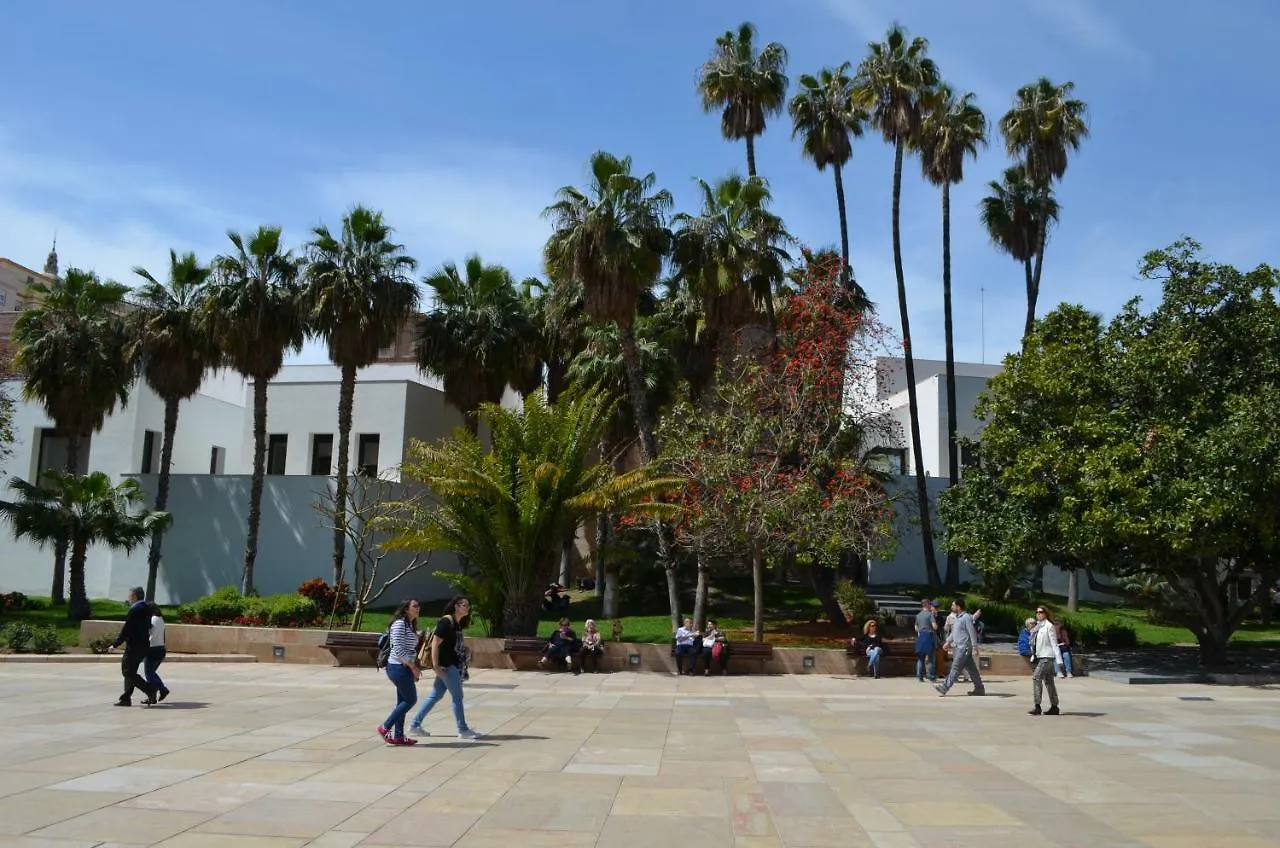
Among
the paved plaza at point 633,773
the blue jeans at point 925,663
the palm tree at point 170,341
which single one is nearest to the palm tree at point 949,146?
the blue jeans at point 925,663

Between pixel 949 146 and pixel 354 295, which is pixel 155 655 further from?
pixel 949 146

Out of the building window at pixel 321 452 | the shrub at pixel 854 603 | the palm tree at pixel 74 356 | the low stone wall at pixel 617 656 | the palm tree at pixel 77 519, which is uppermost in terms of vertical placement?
the palm tree at pixel 74 356

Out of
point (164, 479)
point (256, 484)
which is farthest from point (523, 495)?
point (164, 479)

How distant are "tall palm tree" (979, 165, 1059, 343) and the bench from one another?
82.2 feet

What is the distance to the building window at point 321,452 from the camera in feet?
113

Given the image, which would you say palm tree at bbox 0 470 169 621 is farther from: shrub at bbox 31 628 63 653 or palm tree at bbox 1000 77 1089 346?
palm tree at bbox 1000 77 1089 346

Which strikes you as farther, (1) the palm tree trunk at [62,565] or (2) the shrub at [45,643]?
(1) the palm tree trunk at [62,565]

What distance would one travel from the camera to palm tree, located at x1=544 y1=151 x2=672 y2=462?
76.6 ft

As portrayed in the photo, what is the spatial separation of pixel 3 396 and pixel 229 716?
86.9ft

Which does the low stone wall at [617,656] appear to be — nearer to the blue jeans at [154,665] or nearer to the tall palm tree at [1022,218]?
the blue jeans at [154,665]

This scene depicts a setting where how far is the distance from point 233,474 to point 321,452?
9.80 ft

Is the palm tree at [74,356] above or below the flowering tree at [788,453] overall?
above

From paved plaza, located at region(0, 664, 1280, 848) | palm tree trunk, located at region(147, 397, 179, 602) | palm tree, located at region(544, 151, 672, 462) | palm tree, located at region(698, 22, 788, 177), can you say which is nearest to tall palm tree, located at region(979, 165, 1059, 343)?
palm tree, located at region(698, 22, 788, 177)

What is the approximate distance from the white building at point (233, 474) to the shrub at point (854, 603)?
14.7 metres
